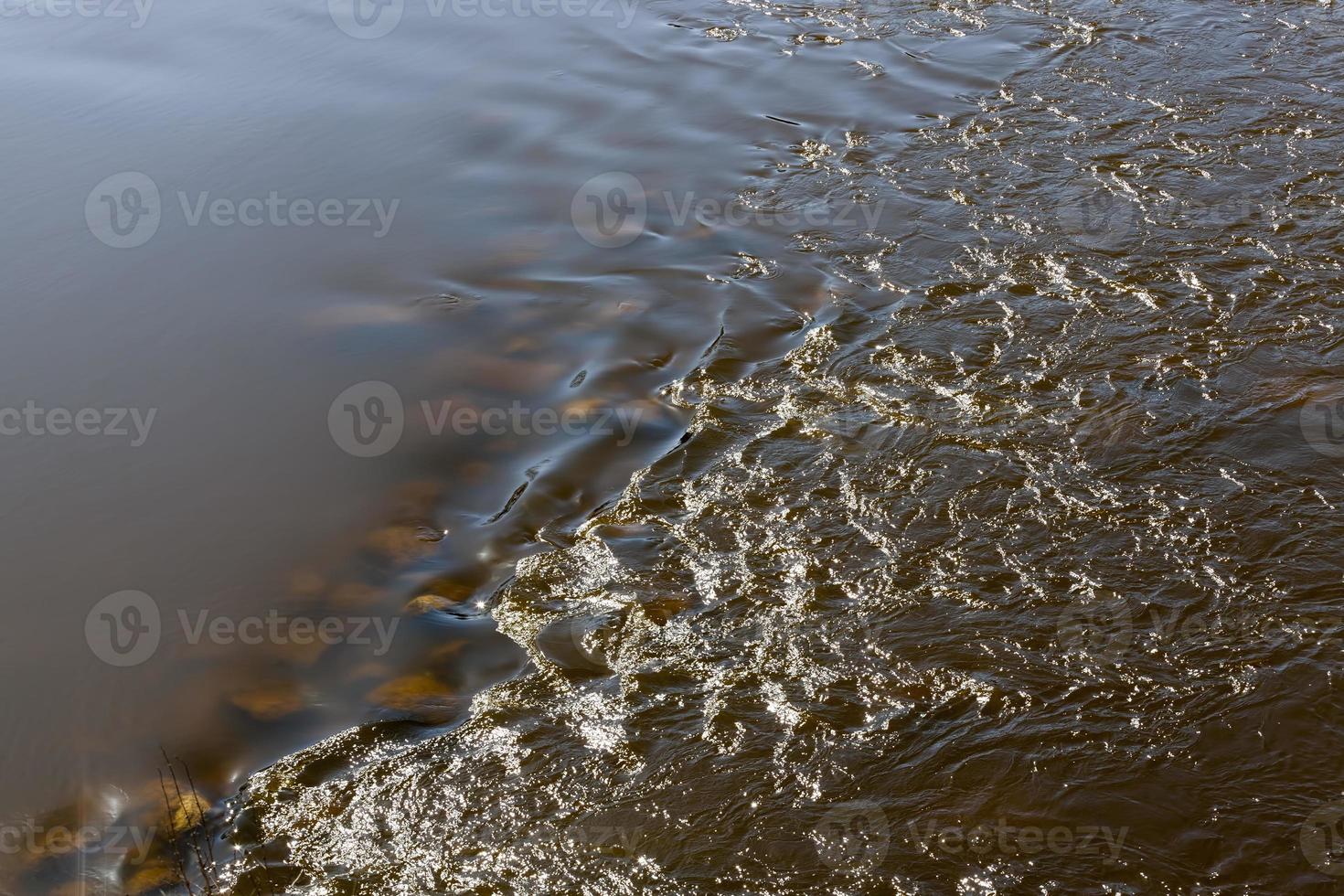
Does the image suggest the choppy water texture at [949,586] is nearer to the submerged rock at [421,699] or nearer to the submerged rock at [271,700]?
the submerged rock at [421,699]

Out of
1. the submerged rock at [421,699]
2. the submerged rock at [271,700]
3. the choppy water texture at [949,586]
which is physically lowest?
the submerged rock at [271,700]

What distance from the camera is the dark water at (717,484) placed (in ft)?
8.80

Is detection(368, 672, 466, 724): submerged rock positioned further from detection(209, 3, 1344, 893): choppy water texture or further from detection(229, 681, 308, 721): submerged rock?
detection(229, 681, 308, 721): submerged rock

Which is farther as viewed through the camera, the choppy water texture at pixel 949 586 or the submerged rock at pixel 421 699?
the submerged rock at pixel 421 699

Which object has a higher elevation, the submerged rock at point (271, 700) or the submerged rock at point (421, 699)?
the submerged rock at point (421, 699)

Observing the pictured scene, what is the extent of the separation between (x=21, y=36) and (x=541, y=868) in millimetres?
8245

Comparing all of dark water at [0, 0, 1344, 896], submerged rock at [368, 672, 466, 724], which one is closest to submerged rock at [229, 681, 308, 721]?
dark water at [0, 0, 1344, 896]

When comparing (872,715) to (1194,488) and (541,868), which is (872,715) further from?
(1194,488)

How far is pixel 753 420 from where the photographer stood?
4.10 metres

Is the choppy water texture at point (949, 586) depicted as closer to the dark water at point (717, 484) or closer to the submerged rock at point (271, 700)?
the dark water at point (717, 484)

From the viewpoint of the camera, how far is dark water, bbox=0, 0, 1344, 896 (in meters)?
2.68

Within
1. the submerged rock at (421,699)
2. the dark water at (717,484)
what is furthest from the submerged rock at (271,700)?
the submerged rock at (421,699)

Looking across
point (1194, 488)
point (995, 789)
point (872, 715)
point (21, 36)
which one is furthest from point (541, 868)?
point (21, 36)

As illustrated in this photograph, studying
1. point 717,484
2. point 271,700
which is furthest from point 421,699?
point 717,484
